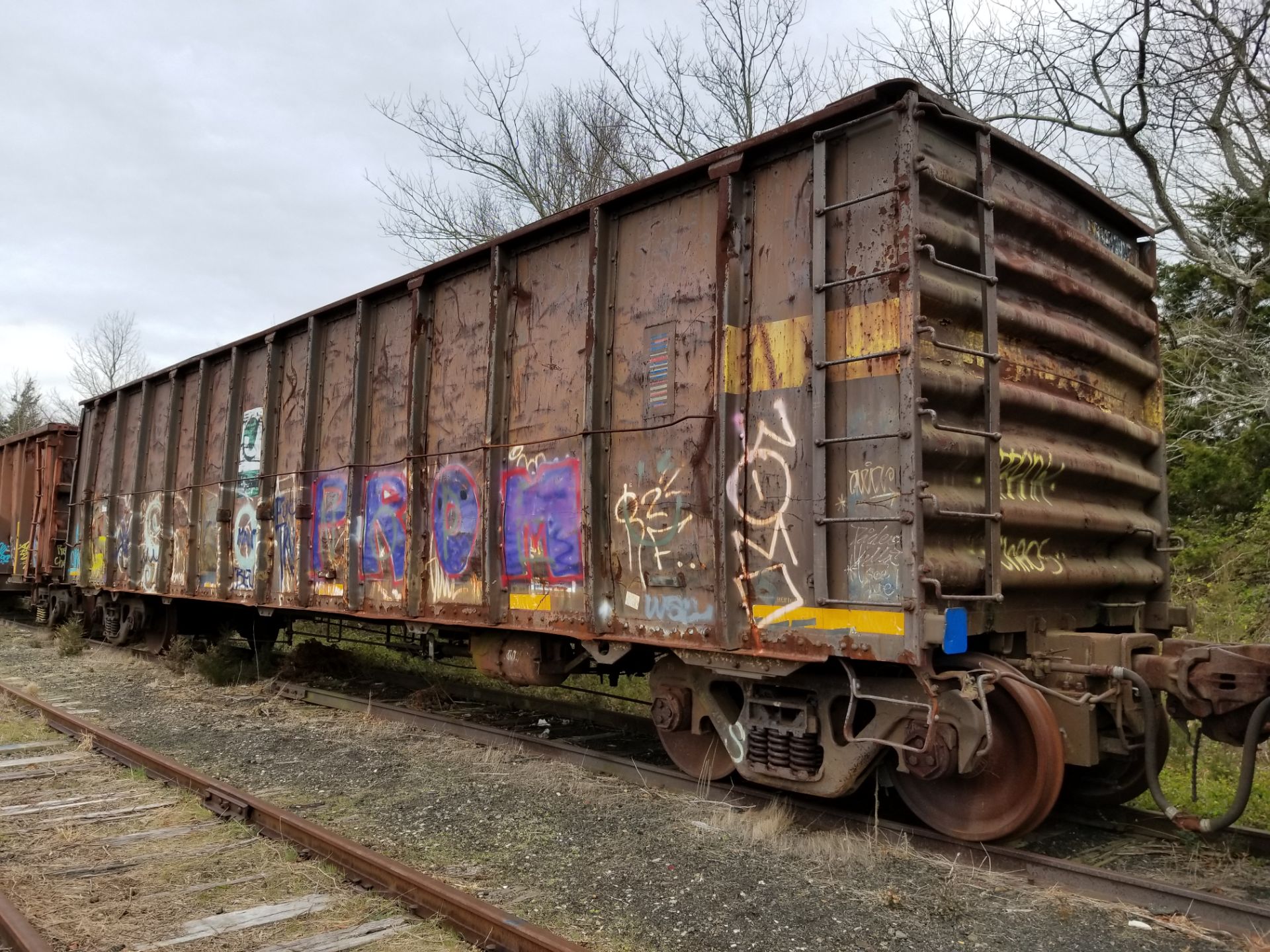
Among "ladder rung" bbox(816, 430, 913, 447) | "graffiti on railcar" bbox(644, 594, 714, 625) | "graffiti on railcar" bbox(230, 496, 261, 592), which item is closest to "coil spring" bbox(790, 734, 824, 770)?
"graffiti on railcar" bbox(644, 594, 714, 625)

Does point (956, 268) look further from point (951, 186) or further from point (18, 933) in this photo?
point (18, 933)

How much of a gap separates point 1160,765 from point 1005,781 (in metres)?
0.86

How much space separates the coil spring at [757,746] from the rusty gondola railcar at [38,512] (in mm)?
13880

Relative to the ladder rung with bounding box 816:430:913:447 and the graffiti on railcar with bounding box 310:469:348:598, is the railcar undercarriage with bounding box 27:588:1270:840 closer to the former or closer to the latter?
the ladder rung with bounding box 816:430:913:447

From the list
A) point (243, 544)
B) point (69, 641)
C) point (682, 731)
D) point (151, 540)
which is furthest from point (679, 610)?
point (69, 641)

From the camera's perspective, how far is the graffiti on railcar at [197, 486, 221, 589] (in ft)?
33.9

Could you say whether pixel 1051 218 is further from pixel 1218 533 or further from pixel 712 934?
pixel 1218 533

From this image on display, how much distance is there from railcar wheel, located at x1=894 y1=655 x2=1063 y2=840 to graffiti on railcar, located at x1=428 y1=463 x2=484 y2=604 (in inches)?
139

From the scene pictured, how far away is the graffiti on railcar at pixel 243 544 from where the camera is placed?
959 centimetres

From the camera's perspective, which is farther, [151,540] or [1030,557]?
[151,540]

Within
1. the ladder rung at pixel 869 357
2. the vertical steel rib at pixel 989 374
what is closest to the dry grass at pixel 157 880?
the vertical steel rib at pixel 989 374

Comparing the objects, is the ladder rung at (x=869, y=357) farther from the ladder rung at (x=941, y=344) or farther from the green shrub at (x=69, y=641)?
the green shrub at (x=69, y=641)

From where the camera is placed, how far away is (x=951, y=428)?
432 centimetres

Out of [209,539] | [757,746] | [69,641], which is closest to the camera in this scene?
[757,746]
